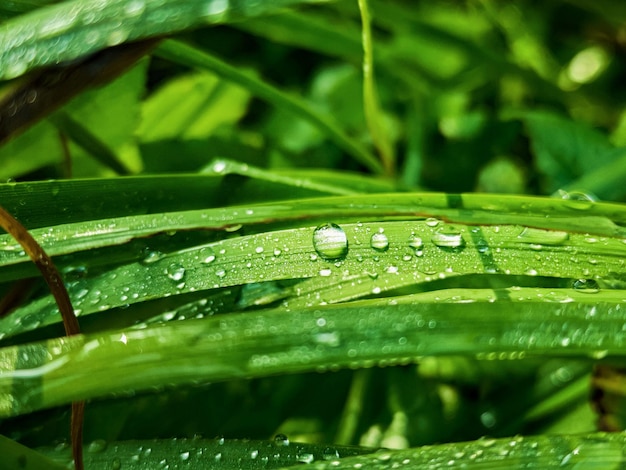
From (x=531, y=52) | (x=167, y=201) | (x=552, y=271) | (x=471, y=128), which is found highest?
(x=531, y=52)

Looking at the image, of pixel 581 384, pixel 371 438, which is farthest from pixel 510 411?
pixel 371 438

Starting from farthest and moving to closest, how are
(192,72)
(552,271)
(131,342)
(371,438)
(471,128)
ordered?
(192,72) < (471,128) < (371,438) < (552,271) < (131,342)

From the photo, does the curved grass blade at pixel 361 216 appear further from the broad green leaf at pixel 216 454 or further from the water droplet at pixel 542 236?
the broad green leaf at pixel 216 454

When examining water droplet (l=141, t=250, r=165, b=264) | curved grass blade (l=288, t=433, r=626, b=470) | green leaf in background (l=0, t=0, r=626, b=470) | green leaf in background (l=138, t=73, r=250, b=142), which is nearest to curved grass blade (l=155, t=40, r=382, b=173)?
green leaf in background (l=0, t=0, r=626, b=470)

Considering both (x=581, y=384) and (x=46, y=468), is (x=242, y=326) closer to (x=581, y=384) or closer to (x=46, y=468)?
(x=46, y=468)

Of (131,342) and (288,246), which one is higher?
(288,246)

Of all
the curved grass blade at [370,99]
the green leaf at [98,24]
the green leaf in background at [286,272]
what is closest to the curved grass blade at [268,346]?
the green leaf in background at [286,272]

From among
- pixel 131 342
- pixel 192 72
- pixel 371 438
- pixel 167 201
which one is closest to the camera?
pixel 131 342

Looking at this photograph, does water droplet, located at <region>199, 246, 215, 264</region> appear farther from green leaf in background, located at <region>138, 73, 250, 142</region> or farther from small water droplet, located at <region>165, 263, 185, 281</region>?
green leaf in background, located at <region>138, 73, 250, 142</region>

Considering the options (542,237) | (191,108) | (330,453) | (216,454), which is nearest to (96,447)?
(216,454)
